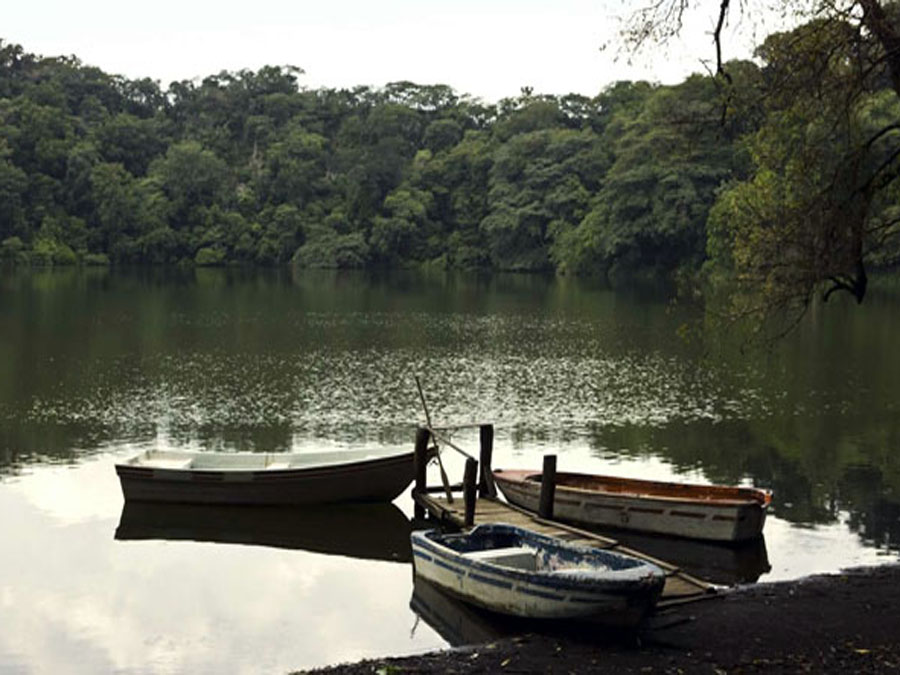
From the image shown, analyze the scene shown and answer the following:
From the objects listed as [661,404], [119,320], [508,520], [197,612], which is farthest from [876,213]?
[119,320]

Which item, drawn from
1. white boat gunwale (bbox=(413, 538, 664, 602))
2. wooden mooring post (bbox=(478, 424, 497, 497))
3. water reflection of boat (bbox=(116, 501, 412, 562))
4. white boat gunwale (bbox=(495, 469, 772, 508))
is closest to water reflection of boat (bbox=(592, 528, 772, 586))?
white boat gunwale (bbox=(495, 469, 772, 508))

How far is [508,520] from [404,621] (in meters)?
3.92

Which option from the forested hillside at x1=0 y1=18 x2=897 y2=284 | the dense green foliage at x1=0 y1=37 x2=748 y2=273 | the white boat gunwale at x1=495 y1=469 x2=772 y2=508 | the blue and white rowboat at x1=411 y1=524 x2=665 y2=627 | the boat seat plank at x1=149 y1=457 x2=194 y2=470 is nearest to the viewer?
the blue and white rowboat at x1=411 y1=524 x2=665 y2=627

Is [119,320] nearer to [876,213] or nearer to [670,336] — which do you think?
[670,336]

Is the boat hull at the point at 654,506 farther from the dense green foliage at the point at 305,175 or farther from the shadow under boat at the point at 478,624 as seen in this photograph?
the dense green foliage at the point at 305,175

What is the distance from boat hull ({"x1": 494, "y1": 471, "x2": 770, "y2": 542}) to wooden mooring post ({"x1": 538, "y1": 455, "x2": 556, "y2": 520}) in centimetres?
74

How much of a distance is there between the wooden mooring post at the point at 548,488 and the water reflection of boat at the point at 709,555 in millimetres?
1066

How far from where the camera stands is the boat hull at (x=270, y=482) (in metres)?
21.9

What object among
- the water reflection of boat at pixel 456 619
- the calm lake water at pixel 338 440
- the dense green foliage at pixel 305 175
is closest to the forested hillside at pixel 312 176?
the dense green foliage at pixel 305 175

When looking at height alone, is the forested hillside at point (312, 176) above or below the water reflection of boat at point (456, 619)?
above

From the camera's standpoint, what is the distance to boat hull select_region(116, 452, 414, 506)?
21.9 meters

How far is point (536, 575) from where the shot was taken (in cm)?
1448

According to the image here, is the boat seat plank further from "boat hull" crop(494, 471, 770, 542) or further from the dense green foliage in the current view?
the dense green foliage

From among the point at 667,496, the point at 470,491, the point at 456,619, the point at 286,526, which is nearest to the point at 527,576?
the point at 456,619
